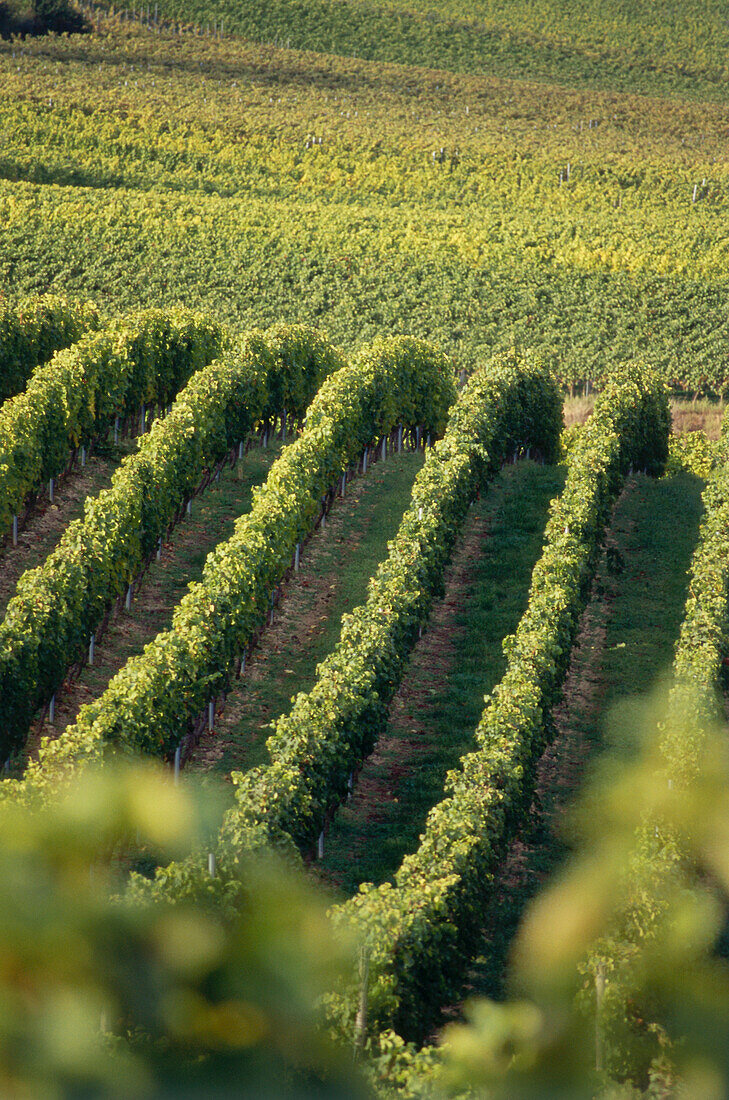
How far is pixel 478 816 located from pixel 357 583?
11.0 metres

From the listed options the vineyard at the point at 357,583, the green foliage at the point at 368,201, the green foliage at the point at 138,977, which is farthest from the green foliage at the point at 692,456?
the green foliage at the point at 138,977

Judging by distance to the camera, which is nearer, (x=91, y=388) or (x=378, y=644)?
(x=378, y=644)

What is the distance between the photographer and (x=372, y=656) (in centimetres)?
2034

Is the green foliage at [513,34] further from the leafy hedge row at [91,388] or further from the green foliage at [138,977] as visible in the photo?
the green foliage at [138,977]

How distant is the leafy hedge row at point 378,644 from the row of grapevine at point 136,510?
456cm

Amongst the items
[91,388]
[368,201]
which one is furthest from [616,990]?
[368,201]

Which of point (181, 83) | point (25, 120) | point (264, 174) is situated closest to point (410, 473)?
point (264, 174)

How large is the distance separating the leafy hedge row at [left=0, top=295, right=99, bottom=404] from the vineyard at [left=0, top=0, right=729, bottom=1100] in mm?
128

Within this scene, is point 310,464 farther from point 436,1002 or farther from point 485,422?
point 436,1002

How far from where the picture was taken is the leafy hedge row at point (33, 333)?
3444cm

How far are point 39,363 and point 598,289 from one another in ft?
93.9

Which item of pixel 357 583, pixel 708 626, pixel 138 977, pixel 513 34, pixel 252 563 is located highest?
pixel 513 34

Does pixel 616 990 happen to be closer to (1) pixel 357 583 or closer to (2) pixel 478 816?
(2) pixel 478 816

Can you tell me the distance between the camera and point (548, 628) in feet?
71.3
